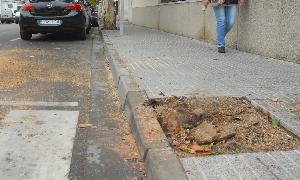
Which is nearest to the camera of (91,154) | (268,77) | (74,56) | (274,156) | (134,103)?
(274,156)

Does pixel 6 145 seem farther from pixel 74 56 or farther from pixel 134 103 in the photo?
pixel 74 56

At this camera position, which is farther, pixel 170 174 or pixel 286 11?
pixel 286 11

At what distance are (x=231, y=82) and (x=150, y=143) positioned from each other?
2688 millimetres

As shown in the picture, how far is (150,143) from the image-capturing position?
360 cm

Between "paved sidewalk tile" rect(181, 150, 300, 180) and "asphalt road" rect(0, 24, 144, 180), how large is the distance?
1.69ft

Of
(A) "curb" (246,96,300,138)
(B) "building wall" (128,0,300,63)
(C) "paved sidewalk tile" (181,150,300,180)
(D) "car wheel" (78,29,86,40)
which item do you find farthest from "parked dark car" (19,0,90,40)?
(C) "paved sidewalk tile" (181,150,300,180)

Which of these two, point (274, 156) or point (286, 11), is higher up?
point (286, 11)

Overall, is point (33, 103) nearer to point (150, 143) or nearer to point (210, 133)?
point (150, 143)

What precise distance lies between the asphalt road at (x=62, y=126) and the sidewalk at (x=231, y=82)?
1.91 ft

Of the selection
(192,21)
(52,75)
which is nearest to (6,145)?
(52,75)

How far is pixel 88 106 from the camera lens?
5562mm

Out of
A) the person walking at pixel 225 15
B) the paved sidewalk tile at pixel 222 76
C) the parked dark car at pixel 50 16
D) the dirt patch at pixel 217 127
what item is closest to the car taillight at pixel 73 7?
the parked dark car at pixel 50 16

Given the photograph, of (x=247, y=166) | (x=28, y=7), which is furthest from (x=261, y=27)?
(x=28, y=7)

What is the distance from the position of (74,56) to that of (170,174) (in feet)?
25.1
